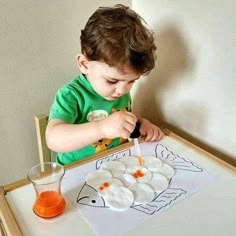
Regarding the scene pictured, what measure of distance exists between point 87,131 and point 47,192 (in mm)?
150

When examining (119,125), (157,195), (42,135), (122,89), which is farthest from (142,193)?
(42,135)

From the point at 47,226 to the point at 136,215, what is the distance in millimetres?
143

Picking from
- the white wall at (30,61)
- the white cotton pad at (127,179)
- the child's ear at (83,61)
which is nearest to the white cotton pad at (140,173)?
the white cotton pad at (127,179)

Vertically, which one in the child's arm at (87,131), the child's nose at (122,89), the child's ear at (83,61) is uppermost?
the child's ear at (83,61)

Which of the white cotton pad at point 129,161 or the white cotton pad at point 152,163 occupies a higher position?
the white cotton pad at point 129,161

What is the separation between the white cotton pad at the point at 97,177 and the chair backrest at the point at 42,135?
0.80ft

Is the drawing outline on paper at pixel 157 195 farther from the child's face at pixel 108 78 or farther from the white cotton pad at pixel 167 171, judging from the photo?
the child's face at pixel 108 78

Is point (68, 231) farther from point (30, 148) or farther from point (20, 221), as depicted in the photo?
point (30, 148)

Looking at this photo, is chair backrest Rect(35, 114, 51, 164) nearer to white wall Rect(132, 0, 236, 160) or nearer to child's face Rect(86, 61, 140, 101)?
child's face Rect(86, 61, 140, 101)

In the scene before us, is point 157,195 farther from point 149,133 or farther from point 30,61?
point 30,61

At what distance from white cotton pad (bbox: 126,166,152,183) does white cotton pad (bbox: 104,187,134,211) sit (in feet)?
0.16

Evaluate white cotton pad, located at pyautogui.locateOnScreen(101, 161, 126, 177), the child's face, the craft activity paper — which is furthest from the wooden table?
the child's face

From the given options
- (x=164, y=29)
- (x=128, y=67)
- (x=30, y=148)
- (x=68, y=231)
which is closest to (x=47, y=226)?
(x=68, y=231)

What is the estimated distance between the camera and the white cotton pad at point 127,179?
0.60m
